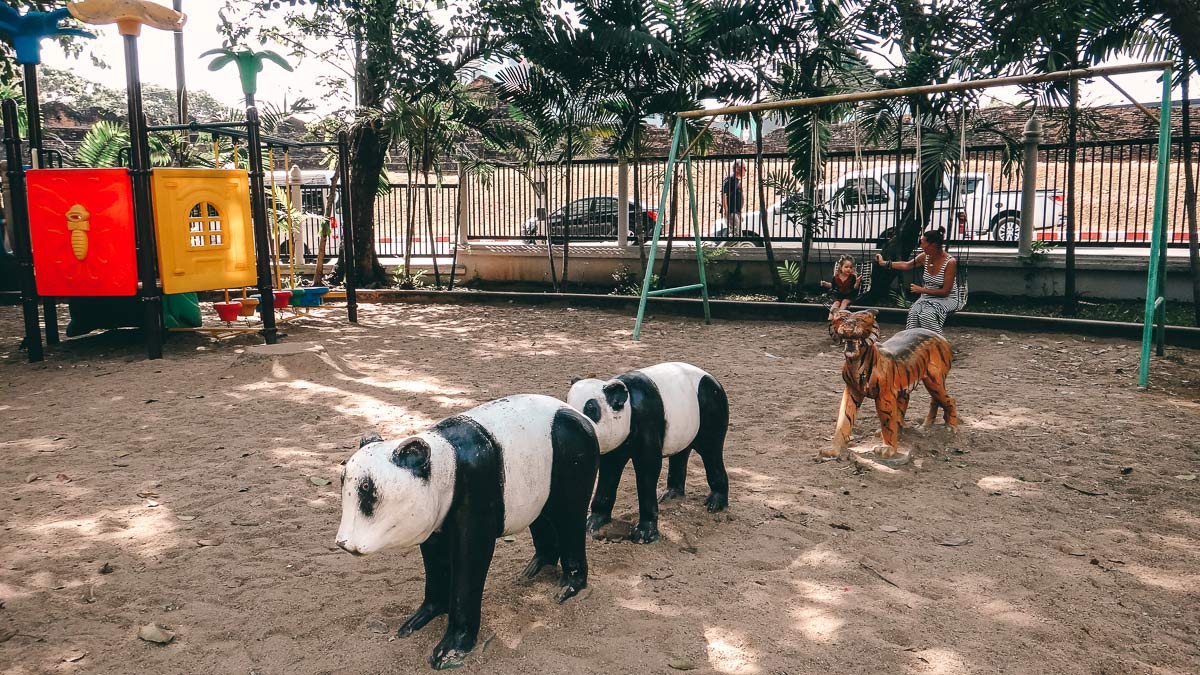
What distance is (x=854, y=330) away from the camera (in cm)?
525

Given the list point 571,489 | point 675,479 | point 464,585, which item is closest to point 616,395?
point 571,489

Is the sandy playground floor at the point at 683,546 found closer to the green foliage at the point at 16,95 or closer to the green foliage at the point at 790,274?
the green foliage at the point at 790,274

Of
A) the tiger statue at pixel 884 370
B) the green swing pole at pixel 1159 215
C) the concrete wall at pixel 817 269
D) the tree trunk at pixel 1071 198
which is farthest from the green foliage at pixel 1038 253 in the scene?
the tiger statue at pixel 884 370

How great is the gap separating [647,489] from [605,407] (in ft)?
2.17

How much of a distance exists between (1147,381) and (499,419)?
6686mm

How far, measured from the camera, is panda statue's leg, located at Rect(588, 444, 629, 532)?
4145 millimetres

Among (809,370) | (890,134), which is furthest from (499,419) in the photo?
(890,134)

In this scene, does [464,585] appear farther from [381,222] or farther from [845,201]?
[381,222]

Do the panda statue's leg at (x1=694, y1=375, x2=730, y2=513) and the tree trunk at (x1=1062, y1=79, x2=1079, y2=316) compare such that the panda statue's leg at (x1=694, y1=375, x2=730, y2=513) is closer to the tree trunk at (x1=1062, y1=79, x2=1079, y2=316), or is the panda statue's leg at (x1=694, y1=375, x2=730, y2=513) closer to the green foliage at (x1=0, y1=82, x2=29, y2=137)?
the tree trunk at (x1=1062, y1=79, x2=1079, y2=316)

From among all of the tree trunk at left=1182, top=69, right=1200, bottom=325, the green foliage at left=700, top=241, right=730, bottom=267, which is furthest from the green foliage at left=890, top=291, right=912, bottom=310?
the tree trunk at left=1182, top=69, right=1200, bottom=325

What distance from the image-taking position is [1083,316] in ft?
35.4

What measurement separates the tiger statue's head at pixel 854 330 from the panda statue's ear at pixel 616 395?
197 centimetres

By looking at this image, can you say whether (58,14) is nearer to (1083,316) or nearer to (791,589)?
(791,589)

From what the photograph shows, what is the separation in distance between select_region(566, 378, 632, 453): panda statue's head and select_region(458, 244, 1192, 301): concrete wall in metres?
7.30
